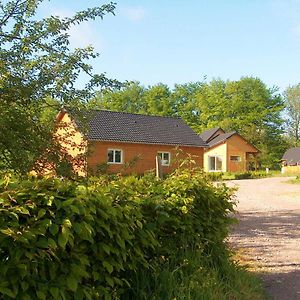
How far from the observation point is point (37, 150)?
5125 mm

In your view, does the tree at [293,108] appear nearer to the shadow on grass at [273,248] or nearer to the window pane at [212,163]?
the window pane at [212,163]

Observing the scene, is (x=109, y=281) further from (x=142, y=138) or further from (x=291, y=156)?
(x=291, y=156)

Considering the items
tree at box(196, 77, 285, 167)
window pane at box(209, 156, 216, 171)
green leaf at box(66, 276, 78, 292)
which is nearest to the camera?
green leaf at box(66, 276, 78, 292)

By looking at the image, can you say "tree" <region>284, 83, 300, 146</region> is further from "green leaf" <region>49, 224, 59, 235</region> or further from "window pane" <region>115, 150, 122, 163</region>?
"green leaf" <region>49, 224, 59, 235</region>

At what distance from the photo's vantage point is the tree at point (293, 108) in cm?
8606

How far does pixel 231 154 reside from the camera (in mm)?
55656

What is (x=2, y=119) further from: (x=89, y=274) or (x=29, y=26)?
(x=89, y=274)

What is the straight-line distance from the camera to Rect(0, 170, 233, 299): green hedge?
2361 millimetres

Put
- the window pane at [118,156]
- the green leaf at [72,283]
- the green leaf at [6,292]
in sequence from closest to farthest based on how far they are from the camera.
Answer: the green leaf at [6,292] → the green leaf at [72,283] → the window pane at [118,156]

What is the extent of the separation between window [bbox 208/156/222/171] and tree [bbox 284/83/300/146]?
34888 millimetres

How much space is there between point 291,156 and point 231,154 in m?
17.4

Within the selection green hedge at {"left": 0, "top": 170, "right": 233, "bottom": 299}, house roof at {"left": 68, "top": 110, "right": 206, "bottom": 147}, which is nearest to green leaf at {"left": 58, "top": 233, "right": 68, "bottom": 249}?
green hedge at {"left": 0, "top": 170, "right": 233, "bottom": 299}

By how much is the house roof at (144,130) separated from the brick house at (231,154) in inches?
528

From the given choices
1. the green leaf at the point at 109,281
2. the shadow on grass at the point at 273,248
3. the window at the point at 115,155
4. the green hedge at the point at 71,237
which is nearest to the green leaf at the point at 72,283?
the green hedge at the point at 71,237
